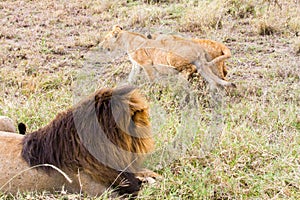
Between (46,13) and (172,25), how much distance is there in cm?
260

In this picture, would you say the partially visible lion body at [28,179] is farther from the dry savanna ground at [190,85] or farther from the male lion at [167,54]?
the male lion at [167,54]

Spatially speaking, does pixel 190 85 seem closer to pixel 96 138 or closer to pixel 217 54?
pixel 217 54

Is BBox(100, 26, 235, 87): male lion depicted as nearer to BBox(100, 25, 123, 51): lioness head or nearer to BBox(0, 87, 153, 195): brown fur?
BBox(100, 25, 123, 51): lioness head

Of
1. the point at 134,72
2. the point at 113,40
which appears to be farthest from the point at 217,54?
the point at 113,40

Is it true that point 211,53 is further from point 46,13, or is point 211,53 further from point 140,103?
point 46,13

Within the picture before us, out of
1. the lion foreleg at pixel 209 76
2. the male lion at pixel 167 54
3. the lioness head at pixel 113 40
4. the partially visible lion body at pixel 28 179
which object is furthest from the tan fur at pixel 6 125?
the lioness head at pixel 113 40

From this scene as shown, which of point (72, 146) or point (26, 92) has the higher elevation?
point (72, 146)

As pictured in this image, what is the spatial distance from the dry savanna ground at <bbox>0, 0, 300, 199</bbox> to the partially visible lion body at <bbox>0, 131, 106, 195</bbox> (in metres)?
0.05

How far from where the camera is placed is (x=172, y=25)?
26.1 feet

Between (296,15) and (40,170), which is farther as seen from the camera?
(296,15)

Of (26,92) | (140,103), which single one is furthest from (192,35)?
(140,103)

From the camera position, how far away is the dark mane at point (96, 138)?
2.69 meters

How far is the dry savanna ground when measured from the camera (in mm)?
3156

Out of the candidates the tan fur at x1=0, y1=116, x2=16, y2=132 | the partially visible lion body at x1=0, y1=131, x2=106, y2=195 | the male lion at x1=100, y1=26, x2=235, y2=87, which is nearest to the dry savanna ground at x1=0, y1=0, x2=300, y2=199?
the partially visible lion body at x1=0, y1=131, x2=106, y2=195
